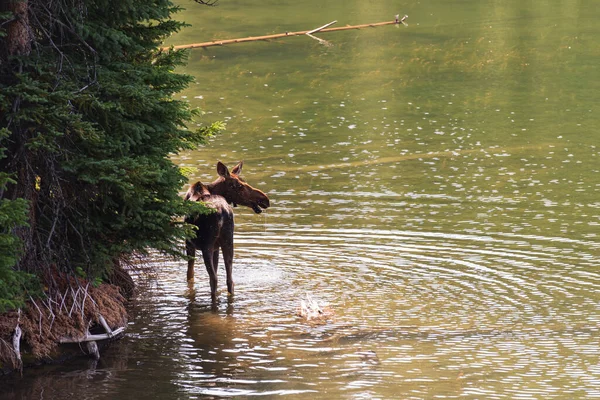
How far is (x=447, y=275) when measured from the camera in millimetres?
12758

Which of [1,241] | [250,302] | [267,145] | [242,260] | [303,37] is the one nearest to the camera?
[1,241]

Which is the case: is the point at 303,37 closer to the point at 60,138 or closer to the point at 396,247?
the point at 396,247

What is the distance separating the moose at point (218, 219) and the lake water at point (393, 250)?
401 mm

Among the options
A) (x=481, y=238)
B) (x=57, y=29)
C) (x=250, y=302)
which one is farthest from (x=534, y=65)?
(x=57, y=29)

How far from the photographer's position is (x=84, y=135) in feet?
31.3

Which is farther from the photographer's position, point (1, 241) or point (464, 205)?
point (464, 205)

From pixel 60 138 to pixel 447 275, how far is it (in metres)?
4.96

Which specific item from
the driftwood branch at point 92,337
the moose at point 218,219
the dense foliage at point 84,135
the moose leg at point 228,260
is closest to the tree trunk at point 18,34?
the dense foliage at point 84,135

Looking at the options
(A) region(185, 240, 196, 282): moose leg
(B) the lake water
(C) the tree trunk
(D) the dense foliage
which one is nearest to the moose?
(A) region(185, 240, 196, 282): moose leg

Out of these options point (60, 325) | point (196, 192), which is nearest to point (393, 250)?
point (196, 192)

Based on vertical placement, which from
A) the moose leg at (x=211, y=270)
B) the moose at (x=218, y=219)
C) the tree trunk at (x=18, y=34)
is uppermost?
the tree trunk at (x=18, y=34)

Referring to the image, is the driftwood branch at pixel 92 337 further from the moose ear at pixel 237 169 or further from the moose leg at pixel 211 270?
the moose ear at pixel 237 169

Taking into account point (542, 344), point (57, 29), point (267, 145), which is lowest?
point (542, 344)

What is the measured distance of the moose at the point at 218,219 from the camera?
12.0 meters
